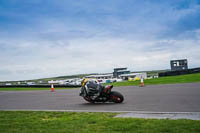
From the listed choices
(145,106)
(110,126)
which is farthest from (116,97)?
(110,126)

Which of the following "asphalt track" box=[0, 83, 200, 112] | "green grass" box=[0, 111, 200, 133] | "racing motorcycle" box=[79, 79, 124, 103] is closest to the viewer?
"green grass" box=[0, 111, 200, 133]

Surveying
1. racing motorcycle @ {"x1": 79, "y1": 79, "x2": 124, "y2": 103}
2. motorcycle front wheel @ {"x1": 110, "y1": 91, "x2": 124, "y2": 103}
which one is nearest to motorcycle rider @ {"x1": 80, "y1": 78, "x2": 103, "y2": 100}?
racing motorcycle @ {"x1": 79, "y1": 79, "x2": 124, "y2": 103}

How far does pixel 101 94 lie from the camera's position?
40.4ft

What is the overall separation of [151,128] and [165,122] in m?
0.74

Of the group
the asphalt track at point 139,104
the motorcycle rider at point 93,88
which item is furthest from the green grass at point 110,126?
the motorcycle rider at point 93,88

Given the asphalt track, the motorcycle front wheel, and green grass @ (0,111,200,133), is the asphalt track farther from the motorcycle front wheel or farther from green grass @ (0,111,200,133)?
green grass @ (0,111,200,133)

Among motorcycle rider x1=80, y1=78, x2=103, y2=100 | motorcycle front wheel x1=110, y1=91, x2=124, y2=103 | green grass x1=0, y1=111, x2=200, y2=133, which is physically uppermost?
motorcycle rider x1=80, y1=78, x2=103, y2=100

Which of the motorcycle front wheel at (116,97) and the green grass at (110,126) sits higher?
the motorcycle front wheel at (116,97)

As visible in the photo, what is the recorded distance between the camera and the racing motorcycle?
11.9 meters

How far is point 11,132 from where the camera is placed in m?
6.44

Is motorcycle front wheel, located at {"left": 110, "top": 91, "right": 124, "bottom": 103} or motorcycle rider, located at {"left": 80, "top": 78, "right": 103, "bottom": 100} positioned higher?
motorcycle rider, located at {"left": 80, "top": 78, "right": 103, "bottom": 100}

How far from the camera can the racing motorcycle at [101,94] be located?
11938 millimetres

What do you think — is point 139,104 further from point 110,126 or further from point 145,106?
point 110,126

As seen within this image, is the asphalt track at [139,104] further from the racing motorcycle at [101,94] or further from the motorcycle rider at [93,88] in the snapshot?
the motorcycle rider at [93,88]
